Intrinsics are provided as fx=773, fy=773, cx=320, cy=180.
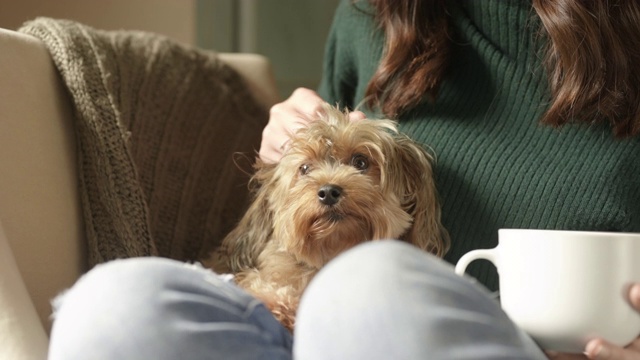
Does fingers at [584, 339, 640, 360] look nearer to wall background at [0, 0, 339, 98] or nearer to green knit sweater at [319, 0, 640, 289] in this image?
green knit sweater at [319, 0, 640, 289]

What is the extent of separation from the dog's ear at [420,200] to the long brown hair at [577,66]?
137mm

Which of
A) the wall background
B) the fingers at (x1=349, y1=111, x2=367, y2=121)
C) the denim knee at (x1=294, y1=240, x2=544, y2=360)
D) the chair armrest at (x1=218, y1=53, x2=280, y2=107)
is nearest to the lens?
the denim knee at (x1=294, y1=240, x2=544, y2=360)

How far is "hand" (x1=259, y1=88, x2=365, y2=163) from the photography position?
129 cm

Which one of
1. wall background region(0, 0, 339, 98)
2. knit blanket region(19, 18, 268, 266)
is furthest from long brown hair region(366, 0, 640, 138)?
wall background region(0, 0, 339, 98)

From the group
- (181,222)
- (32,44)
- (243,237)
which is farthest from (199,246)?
(32,44)

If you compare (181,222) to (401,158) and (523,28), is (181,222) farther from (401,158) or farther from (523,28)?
(523,28)

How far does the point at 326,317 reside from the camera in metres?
0.73

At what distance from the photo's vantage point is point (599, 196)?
1170 mm

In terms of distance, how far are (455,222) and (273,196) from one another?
0.30 metres

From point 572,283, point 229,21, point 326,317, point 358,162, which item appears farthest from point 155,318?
point 229,21

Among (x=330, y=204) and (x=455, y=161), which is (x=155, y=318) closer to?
(x=330, y=204)

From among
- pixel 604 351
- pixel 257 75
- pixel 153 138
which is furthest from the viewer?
Answer: pixel 257 75

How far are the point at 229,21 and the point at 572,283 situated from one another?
1655 mm

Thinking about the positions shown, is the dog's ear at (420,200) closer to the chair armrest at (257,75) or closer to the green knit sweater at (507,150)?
the green knit sweater at (507,150)
